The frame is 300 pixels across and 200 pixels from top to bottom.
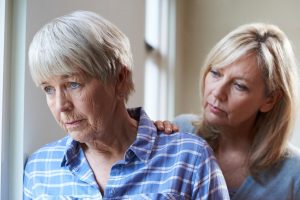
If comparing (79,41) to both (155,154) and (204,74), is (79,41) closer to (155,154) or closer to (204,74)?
(155,154)

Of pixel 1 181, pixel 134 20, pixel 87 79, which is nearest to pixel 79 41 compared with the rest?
pixel 87 79

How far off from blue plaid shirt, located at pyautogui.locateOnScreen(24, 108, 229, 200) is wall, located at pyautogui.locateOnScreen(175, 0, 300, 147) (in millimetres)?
1947

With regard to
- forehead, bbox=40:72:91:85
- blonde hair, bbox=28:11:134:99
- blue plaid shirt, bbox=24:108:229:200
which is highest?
blonde hair, bbox=28:11:134:99

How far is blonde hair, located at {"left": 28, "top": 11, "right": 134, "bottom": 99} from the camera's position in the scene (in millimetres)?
1030

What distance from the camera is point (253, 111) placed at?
1.63 m

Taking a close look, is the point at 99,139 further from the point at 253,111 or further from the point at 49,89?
the point at 253,111

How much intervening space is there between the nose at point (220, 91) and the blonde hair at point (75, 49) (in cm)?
53

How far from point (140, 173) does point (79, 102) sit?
224mm

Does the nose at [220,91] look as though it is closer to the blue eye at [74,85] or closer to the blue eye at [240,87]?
the blue eye at [240,87]

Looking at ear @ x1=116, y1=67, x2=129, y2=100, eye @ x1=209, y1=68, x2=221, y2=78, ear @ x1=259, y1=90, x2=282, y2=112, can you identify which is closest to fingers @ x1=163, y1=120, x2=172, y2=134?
ear @ x1=116, y1=67, x2=129, y2=100

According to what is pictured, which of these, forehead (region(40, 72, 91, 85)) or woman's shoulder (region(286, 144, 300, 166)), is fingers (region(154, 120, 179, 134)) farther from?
woman's shoulder (region(286, 144, 300, 166))

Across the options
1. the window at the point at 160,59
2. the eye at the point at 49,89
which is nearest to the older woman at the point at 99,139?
the eye at the point at 49,89

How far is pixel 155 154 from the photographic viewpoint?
1186mm

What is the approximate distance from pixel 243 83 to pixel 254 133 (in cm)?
24
